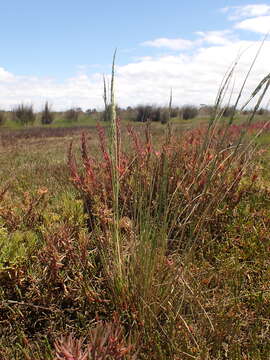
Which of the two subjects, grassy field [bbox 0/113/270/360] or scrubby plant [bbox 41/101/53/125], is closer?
grassy field [bbox 0/113/270/360]

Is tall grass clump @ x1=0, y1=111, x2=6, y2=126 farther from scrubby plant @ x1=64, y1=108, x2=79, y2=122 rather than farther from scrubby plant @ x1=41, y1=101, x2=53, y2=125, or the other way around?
scrubby plant @ x1=64, y1=108, x2=79, y2=122

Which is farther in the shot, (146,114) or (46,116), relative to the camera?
(46,116)

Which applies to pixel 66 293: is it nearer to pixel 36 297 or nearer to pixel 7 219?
pixel 36 297

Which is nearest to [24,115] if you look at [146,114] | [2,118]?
[2,118]

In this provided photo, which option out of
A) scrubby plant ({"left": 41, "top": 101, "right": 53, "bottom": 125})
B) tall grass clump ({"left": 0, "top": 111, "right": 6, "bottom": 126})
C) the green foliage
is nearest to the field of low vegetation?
the green foliage

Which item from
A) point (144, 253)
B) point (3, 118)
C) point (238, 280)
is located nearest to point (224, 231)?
point (238, 280)

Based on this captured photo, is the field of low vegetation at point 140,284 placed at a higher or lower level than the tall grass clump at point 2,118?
lower

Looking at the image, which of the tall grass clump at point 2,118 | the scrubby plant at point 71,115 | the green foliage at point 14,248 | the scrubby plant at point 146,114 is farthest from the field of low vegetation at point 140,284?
the scrubby plant at point 71,115

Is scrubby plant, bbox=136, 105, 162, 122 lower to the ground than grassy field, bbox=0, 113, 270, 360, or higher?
higher

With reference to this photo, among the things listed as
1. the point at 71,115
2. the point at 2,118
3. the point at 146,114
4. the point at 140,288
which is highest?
the point at 71,115

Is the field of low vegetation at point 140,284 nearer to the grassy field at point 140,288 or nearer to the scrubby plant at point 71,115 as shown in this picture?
the grassy field at point 140,288

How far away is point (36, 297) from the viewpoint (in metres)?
1.76

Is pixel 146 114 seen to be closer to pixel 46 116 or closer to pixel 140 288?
pixel 140 288

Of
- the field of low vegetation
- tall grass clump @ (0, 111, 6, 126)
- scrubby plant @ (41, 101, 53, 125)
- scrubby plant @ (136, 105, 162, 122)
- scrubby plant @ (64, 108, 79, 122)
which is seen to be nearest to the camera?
the field of low vegetation
